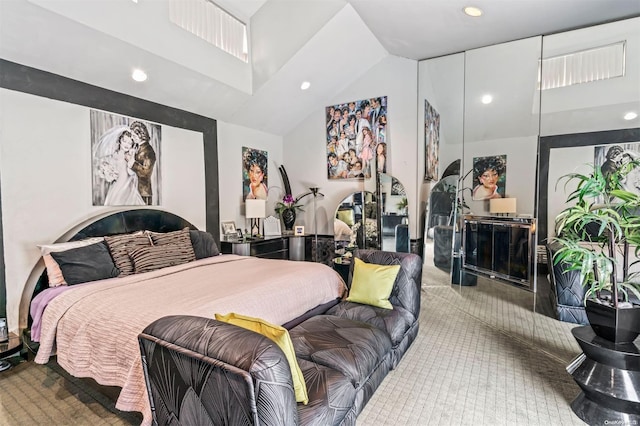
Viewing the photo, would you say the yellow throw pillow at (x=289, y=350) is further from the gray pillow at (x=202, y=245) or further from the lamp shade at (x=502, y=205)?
the lamp shade at (x=502, y=205)

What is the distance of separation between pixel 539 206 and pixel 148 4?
432cm

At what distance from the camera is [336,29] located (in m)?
4.11

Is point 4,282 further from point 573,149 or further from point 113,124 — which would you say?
point 573,149

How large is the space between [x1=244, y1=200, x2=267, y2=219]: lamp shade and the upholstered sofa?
122 inches

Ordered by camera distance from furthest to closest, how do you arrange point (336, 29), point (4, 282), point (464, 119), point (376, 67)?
point (376, 67) < point (336, 29) < point (464, 119) < point (4, 282)

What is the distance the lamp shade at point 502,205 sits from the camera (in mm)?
3340

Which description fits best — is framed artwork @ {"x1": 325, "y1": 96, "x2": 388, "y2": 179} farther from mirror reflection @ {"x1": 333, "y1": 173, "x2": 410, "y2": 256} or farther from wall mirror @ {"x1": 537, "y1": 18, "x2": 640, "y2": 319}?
wall mirror @ {"x1": 537, "y1": 18, "x2": 640, "y2": 319}

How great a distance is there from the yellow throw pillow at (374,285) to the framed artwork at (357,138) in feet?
9.09

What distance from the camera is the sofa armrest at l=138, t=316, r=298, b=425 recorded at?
3.47ft

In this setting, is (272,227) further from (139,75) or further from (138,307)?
(138,307)

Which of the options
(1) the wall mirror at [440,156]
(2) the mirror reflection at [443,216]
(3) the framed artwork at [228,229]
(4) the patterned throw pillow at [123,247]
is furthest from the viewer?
(3) the framed artwork at [228,229]

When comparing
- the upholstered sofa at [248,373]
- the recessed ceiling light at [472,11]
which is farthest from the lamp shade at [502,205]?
the upholstered sofa at [248,373]

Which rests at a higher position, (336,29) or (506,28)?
(336,29)

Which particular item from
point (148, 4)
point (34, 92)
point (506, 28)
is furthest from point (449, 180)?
point (34, 92)
